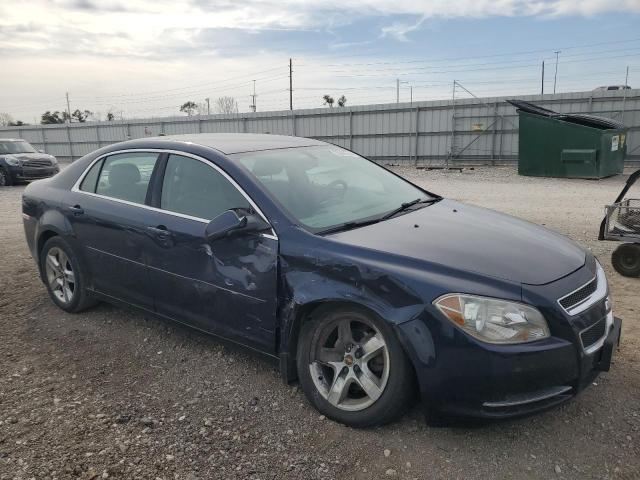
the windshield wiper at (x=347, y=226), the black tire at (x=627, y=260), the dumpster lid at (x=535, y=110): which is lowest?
the black tire at (x=627, y=260)

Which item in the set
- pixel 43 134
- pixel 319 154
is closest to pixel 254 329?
pixel 319 154

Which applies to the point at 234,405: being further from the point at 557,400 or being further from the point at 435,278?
the point at 557,400

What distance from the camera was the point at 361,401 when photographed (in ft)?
9.61

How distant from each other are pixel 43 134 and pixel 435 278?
131ft

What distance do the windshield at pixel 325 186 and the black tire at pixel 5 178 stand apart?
51.8 ft

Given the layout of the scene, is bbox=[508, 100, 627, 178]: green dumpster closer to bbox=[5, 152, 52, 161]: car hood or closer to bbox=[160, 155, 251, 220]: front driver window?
bbox=[160, 155, 251, 220]: front driver window

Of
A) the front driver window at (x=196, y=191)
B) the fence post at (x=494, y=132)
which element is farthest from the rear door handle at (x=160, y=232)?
the fence post at (x=494, y=132)

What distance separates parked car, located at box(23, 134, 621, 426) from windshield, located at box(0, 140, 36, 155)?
15.3 meters

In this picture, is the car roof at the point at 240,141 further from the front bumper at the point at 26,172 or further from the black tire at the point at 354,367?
the front bumper at the point at 26,172

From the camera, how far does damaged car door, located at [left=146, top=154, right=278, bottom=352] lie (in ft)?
10.4

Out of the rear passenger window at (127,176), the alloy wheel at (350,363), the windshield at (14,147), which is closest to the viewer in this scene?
the alloy wheel at (350,363)

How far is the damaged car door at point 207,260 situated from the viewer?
3.18 meters

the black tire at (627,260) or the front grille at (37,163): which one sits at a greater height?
the front grille at (37,163)

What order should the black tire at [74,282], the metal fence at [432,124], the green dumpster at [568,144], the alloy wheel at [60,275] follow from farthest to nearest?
1. the metal fence at [432,124]
2. the green dumpster at [568,144]
3. the alloy wheel at [60,275]
4. the black tire at [74,282]
